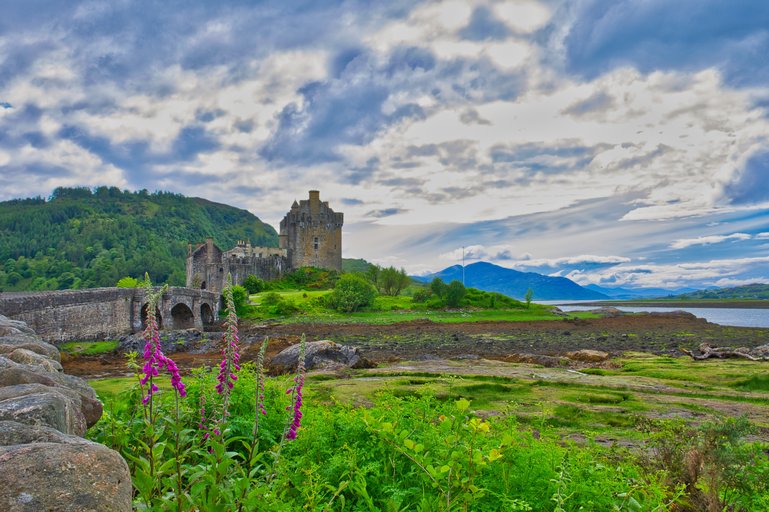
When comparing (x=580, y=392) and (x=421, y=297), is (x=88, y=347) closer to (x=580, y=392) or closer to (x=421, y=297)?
(x=580, y=392)

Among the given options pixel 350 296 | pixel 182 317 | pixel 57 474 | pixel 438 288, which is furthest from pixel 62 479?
pixel 438 288

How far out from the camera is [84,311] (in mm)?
37281

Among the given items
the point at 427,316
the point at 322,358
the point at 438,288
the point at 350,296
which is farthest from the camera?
the point at 438,288

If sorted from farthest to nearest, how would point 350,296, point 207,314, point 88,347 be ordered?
1. point 350,296
2. point 207,314
3. point 88,347

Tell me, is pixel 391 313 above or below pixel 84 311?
below

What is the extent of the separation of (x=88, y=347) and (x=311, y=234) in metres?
70.9

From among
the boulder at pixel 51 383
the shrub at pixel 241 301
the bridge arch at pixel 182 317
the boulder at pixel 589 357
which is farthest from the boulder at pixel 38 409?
the shrub at pixel 241 301

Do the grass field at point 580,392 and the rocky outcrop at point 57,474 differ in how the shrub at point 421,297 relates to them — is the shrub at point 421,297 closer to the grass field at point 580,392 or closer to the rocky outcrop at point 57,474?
the grass field at point 580,392

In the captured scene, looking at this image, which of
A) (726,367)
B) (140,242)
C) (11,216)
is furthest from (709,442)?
(11,216)

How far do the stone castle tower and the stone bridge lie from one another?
50195 millimetres

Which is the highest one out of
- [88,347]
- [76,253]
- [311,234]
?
→ [311,234]

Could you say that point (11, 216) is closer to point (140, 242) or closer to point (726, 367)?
point (140, 242)

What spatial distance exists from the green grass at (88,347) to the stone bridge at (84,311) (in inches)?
32.0

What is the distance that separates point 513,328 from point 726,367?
114ft
